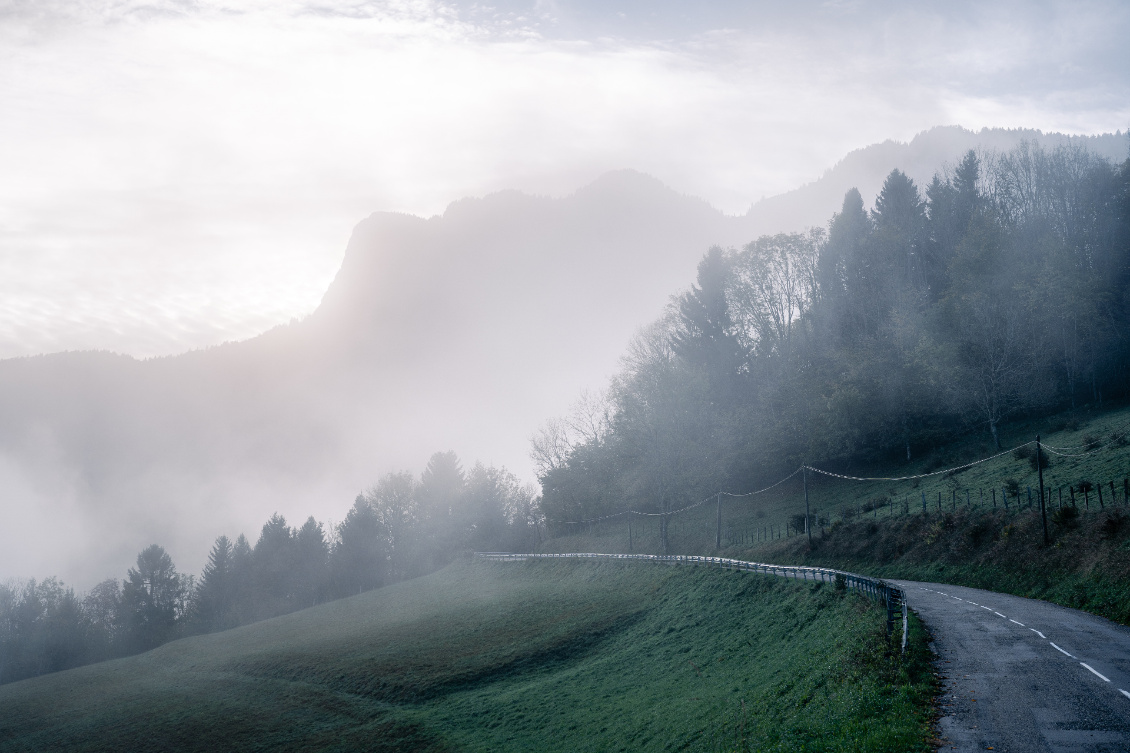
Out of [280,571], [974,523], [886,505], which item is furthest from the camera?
[280,571]

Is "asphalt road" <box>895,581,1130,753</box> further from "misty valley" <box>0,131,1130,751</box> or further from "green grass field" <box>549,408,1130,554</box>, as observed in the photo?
"green grass field" <box>549,408,1130,554</box>

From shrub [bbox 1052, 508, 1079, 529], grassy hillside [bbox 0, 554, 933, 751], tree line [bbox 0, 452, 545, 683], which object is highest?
shrub [bbox 1052, 508, 1079, 529]

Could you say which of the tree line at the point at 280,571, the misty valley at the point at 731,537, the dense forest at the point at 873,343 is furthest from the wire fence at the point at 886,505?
the tree line at the point at 280,571

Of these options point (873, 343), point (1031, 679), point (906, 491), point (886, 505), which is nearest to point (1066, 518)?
point (886, 505)

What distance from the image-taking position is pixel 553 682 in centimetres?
3469

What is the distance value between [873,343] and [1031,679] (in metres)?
57.6

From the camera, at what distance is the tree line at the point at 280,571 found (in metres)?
101

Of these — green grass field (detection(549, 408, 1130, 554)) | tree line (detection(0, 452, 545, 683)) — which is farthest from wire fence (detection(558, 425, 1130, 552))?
tree line (detection(0, 452, 545, 683))

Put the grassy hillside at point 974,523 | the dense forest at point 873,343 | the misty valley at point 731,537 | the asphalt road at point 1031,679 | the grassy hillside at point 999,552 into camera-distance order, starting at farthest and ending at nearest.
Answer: the dense forest at point 873,343 → the grassy hillside at point 974,523 → the misty valley at point 731,537 → the grassy hillside at point 999,552 → the asphalt road at point 1031,679

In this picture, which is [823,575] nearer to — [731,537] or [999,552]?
[999,552]

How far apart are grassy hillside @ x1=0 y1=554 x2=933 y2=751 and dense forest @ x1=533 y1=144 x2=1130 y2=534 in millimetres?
19569

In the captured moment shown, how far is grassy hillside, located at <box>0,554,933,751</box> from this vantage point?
1994 centimetres

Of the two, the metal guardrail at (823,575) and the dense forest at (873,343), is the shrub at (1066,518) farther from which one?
the dense forest at (873,343)

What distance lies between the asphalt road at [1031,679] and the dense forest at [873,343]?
134ft
